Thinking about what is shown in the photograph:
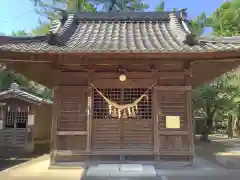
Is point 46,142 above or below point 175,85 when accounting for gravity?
below

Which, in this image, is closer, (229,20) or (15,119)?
(15,119)

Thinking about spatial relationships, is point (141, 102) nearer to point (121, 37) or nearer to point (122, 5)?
point (121, 37)

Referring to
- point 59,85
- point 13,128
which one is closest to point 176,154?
point 59,85

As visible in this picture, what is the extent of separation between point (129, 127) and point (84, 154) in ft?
5.09

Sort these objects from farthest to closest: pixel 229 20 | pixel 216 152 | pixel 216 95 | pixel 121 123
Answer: pixel 229 20
pixel 216 95
pixel 216 152
pixel 121 123

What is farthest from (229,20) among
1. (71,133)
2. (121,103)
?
(71,133)

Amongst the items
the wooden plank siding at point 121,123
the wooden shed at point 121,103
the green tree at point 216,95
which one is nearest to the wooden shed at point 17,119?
the wooden shed at point 121,103

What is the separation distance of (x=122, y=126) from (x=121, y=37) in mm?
3050

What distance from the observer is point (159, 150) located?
7.64 m

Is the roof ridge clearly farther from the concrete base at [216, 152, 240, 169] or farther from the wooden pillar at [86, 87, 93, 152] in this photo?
the concrete base at [216, 152, 240, 169]

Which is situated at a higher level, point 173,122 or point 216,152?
point 173,122

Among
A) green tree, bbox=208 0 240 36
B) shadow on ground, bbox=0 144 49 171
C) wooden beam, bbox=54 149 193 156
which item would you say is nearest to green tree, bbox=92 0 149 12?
green tree, bbox=208 0 240 36

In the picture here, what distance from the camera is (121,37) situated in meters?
8.82

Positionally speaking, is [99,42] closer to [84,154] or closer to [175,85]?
[175,85]
